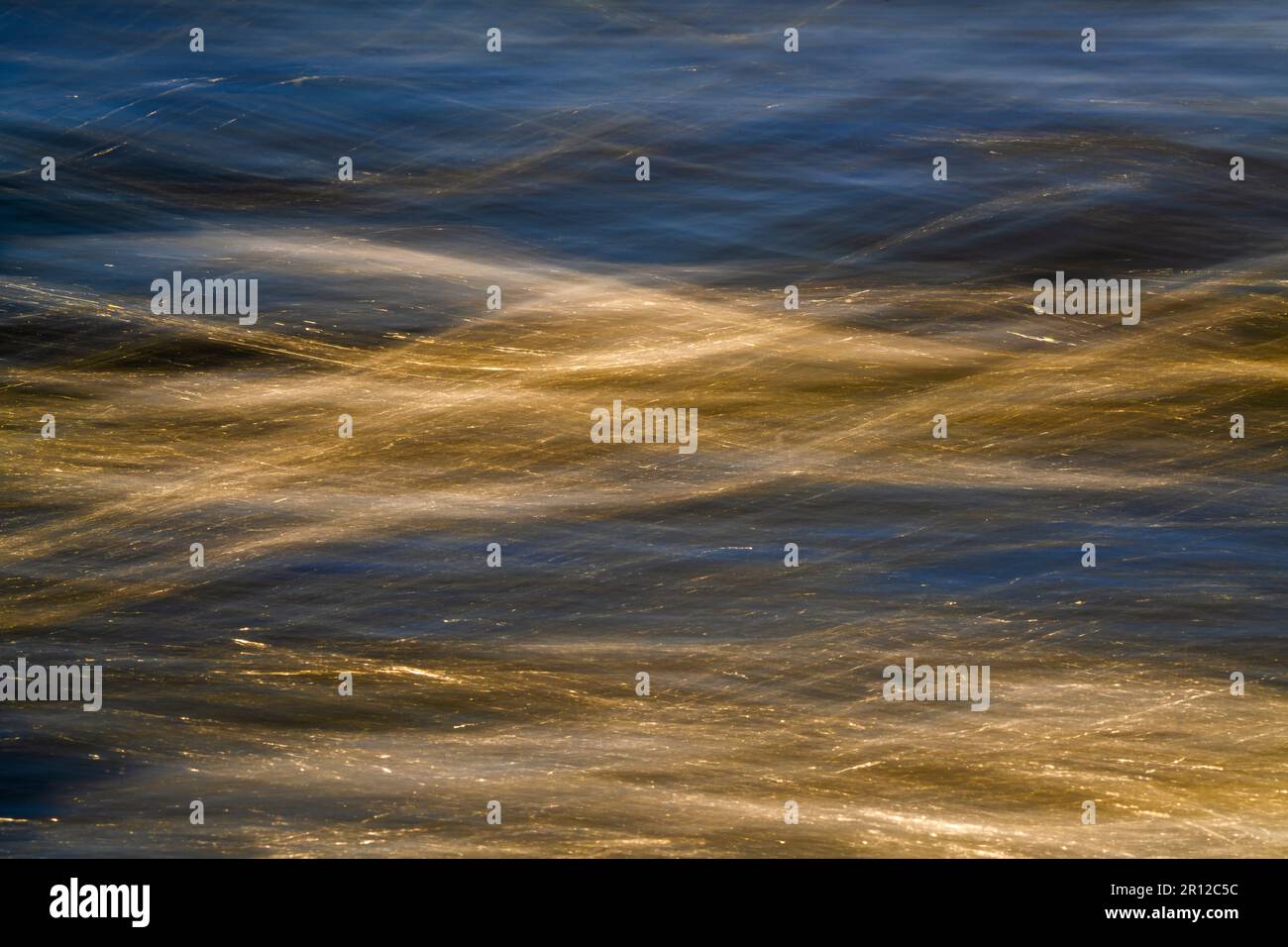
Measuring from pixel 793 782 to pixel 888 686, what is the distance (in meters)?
0.33

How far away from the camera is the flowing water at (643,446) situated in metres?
2.62

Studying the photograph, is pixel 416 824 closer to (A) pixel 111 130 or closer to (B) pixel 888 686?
(B) pixel 888 686

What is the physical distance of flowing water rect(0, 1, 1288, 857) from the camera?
2.62 m

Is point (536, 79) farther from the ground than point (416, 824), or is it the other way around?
point (536, 79)

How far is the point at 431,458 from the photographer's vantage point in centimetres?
306

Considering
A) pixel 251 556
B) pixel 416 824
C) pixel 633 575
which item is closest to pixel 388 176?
pixel 251 556

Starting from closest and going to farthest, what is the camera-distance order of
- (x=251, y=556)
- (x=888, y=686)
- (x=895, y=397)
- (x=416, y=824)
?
(x=416, y=824)
(x=888, y=686)
(x=251, y=556)
(x=895, y=397)

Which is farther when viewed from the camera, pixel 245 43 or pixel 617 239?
pixel 245 43

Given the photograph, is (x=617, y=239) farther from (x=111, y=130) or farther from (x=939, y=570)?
(x=111, y=130)

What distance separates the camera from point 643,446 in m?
3.07

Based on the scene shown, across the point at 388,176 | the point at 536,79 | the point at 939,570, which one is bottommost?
the point at 939,570

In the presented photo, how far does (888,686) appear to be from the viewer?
2.72m

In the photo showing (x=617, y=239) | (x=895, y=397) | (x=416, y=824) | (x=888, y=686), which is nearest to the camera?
(x=416, y=824)

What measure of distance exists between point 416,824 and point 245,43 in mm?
2490
